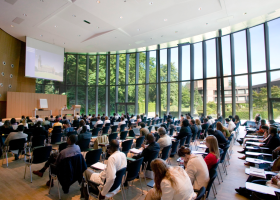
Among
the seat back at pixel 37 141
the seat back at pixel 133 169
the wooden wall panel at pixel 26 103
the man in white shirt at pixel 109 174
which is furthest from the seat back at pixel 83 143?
the wooden wall panel at pixel 26 103

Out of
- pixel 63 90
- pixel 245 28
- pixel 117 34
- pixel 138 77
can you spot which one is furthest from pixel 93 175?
pixel 63 90

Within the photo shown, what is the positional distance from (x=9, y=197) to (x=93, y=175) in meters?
1.79

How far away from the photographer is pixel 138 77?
54.4 feet

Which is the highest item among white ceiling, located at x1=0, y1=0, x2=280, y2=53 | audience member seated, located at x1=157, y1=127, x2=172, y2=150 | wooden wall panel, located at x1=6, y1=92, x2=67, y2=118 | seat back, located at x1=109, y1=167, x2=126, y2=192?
white ceiling, located at x1=0, y1=0, x2=280, y2=53

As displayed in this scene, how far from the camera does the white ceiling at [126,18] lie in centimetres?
882

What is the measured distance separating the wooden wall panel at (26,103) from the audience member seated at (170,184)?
49.4ft

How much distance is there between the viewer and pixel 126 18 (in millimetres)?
10367

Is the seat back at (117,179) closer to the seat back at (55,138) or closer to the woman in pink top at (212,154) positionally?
the woman in pink top at (212,154)

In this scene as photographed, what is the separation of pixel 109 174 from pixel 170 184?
41.4 inches

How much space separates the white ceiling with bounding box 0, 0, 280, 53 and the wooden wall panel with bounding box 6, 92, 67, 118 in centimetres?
493

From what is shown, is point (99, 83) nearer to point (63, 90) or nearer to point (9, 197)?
point (63, 90)

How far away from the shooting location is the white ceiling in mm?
8820

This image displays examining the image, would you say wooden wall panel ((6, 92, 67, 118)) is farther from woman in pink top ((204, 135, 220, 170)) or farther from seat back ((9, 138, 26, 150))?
woman in pink top ((204, 135, 220, 170))

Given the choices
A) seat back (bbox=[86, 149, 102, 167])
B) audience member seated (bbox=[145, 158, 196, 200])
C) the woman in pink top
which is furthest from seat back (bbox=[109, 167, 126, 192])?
the woman in pink top
